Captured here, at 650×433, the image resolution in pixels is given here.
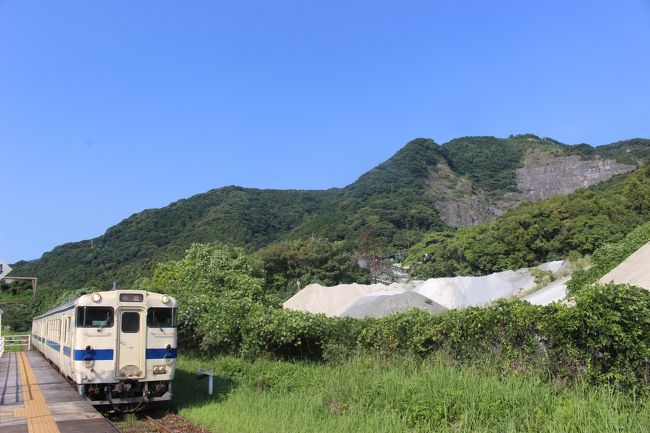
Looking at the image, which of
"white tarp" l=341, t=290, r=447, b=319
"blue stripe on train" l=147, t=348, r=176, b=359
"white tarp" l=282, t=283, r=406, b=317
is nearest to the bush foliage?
"blue stripe on train" l=147, t=348, r=176, b=359

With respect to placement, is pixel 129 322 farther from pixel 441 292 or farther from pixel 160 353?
pixel 441 292

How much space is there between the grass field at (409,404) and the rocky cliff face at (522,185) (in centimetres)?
11390

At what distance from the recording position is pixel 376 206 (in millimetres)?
112938

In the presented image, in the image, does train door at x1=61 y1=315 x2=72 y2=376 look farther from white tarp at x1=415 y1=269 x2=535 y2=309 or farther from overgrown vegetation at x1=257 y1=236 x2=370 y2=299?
overgrown vegetation at x1=257 y1=236 x2=370 y2=299

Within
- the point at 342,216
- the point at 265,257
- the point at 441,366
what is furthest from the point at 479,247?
the point at 441,366

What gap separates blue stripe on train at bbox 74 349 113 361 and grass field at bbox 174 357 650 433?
2.33 m

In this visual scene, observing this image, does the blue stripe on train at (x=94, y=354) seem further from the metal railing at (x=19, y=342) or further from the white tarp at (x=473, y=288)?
the metal railing at (x=19, y=342)

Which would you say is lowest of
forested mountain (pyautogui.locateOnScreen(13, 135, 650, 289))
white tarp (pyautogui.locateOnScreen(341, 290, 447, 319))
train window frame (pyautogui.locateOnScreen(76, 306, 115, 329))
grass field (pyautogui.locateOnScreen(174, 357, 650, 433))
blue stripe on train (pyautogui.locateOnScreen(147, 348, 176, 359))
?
grass field (pyautogui.locateOnScreen(174, 357, 650, 433))

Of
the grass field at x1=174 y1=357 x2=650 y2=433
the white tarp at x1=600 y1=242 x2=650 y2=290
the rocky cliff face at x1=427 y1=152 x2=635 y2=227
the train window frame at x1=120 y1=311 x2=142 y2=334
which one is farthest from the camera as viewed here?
the rocky cliff face at x1=427 y1=152 x2=635 y2=227

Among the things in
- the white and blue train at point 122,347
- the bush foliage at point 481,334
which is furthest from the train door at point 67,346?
the bush foliage at point 481,334

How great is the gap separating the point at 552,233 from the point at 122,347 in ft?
201

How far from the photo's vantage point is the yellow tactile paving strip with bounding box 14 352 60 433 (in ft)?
35.1

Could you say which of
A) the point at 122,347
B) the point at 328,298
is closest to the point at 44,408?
the point at 122,347

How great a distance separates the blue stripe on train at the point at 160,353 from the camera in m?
13.3
